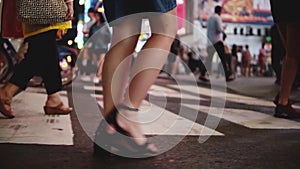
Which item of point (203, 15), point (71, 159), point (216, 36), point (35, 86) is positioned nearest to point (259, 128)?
point (71, 159)

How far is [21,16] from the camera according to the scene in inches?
112

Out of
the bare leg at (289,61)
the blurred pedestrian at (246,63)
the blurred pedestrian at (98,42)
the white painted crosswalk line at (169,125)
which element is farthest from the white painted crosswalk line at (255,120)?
the blurred pedestrian at (246,63)

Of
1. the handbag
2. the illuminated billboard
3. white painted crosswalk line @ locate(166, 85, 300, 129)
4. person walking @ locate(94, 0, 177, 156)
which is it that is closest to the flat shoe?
the handbag

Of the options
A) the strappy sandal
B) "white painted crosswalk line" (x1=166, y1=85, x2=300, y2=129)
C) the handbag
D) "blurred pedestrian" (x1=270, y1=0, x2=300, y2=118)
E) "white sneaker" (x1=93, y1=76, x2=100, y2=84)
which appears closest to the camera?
the strappy sandal

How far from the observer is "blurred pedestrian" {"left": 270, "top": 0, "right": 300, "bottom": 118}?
11.6ft

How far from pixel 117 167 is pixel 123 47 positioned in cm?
64

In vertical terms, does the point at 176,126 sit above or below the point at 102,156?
below

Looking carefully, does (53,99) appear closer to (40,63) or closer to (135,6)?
(40,63)

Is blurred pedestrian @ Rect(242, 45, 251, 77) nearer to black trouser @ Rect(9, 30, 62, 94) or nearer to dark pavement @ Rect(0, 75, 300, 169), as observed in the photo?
black trouser @ Rect(9, 30, 62, 94)

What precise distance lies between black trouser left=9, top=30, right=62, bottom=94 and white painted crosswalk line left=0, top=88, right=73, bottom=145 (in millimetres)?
278

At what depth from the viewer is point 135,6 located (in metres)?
2.19

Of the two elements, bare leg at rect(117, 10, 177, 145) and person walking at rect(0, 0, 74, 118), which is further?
person walking at rect(0, 0, 74, 118)

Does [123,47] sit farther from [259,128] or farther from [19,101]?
[19,101]

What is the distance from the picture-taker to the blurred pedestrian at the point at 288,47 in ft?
11.6
